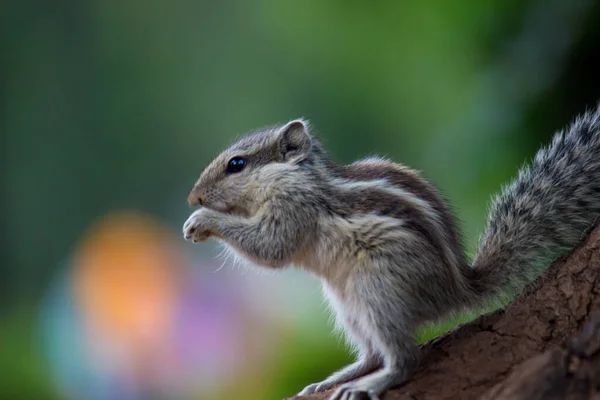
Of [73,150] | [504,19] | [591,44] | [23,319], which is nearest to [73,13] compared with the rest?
[73,150]

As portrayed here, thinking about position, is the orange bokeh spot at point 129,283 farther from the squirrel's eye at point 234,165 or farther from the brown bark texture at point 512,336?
the brown bark texture at point 512,336

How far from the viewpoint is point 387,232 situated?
8.13 feet

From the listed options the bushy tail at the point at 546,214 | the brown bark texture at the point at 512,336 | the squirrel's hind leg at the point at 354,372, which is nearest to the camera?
the brown bark texture at the point at 512,336

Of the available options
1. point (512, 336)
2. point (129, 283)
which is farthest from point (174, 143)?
point (512, 336)

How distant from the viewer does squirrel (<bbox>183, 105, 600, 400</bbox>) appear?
2.41 metres

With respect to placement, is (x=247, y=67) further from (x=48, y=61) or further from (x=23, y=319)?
(x=23, y=319)

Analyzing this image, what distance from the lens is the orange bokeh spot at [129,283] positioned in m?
5.08

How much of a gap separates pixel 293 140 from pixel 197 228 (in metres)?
0.52

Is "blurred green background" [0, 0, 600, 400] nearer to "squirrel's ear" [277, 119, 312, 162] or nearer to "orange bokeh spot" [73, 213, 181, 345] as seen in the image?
"orange bokeh spot" [73, 213, 181, 345]

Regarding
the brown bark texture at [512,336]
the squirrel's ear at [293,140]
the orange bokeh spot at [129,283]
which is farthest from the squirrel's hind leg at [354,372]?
the orange bokeh spot at [129,283]

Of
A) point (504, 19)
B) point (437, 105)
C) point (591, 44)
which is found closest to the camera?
point (591, 44)

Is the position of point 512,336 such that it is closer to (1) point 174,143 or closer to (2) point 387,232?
(2) point 387,232

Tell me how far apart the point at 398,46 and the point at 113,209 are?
8.60 ft

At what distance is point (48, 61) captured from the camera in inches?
238
